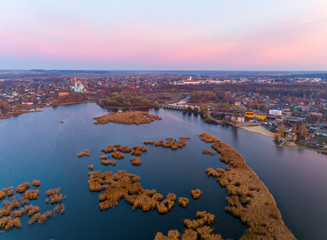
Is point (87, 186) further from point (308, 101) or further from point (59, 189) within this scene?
point (308, 101)

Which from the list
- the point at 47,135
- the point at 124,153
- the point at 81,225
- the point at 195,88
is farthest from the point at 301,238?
the point at 195,88

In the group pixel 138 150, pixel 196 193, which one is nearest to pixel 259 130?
pixel 138 150

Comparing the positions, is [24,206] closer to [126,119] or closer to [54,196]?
[54,196]

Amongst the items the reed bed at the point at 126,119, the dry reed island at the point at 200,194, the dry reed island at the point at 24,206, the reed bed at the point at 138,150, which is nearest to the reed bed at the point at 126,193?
the dry reed island at the point at 200,194

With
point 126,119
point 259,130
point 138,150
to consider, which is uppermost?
point 126,119

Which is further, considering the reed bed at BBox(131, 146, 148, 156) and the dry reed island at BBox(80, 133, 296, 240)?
the reed bed at BBox(131, 146, 148, 156)

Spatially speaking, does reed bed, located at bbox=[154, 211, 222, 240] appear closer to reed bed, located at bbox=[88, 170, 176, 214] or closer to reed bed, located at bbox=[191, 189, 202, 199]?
reed bed, located at bbox=[88, 170, 176, 214]

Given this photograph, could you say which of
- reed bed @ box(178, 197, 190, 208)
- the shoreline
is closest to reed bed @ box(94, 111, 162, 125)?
the shoreline
